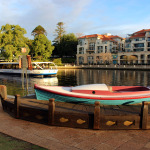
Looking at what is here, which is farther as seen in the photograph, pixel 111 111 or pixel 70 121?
pixel 111 111

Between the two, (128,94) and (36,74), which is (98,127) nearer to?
(128,94)

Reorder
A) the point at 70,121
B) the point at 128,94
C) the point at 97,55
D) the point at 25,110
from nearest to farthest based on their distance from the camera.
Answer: the point at 70,121
the point at 25,110
the point at 128,94
the point at 97,55

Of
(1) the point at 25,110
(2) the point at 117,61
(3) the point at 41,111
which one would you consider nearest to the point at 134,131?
(3) the point at 41,111

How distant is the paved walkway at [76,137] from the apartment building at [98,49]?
8014 cm

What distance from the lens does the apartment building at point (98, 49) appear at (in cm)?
8819

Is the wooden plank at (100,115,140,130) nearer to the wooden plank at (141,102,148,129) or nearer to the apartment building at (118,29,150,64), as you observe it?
the wooden plank at (141,102,148,129)

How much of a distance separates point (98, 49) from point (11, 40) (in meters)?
50.3

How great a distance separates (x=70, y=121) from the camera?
6934 mm

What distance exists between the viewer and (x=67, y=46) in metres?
99.6

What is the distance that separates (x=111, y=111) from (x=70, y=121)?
2.11 m

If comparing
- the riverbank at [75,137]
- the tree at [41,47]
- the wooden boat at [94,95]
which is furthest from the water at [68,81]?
the tree at [41,47]

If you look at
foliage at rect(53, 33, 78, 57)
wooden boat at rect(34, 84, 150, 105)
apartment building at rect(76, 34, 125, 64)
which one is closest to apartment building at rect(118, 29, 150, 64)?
apartment building at rect(76, 34, 125, 64)

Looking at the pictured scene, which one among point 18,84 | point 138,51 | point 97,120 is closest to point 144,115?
point 97,120

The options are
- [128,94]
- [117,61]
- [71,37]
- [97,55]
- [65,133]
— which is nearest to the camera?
[65,133]
